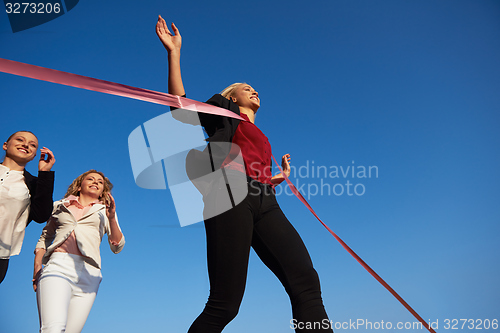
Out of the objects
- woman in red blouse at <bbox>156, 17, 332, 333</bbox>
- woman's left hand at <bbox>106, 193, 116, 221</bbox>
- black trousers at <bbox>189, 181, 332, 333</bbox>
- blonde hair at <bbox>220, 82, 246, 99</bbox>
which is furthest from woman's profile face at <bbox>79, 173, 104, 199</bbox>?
black trousers at <bbox>189, 181, 332, 333</bbox>

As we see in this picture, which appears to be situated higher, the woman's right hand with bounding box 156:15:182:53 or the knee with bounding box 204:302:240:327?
the woman's right hand with bounding box 156:15:182:53

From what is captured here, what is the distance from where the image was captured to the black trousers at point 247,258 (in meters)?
2.20

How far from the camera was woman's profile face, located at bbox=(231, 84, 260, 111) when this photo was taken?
3.06m

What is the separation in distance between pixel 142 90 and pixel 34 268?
238 centimetres

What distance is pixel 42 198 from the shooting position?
3385 mm

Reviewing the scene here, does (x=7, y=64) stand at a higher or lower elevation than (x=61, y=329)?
higher

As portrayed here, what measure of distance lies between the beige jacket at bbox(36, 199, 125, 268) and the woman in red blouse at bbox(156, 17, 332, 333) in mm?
1905

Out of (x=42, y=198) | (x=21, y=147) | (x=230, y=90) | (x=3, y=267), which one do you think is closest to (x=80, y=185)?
(x=21, y=147)

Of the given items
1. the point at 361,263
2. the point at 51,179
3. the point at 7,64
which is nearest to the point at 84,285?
the point at 51,179

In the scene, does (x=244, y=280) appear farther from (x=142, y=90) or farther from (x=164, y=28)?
(x=164, y=28)

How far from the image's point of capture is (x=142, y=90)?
251cm

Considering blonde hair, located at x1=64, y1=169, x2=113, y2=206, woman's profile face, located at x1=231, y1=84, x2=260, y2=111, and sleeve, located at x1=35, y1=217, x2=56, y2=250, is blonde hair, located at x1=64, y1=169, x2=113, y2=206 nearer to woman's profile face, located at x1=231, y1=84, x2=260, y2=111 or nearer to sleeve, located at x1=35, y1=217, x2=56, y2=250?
sleeve, located at x1=35, y1=217, x2=56, y2=250

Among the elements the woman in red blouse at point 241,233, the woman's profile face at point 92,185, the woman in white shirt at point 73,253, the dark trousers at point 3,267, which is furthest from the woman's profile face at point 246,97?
the dark trousers at point 3,267

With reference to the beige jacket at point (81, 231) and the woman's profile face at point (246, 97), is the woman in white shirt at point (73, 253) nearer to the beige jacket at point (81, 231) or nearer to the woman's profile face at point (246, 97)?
the beige jacket at point (81, 231)
